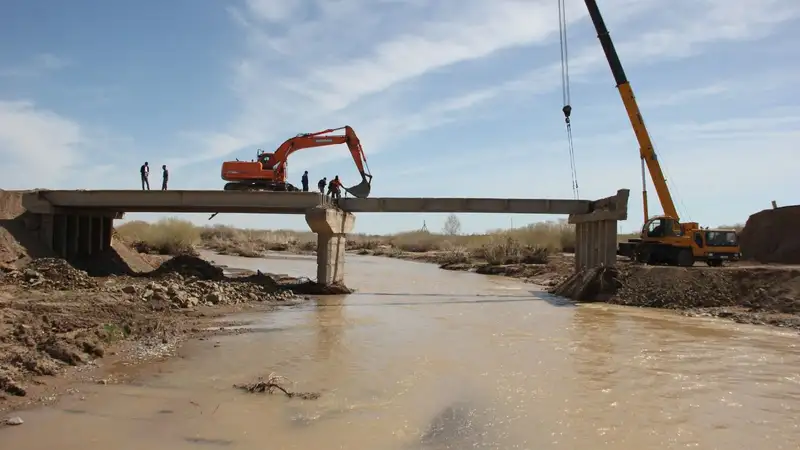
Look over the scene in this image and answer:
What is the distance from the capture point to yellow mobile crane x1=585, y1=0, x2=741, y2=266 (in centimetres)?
2431

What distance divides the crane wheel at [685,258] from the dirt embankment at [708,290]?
6.62 feet

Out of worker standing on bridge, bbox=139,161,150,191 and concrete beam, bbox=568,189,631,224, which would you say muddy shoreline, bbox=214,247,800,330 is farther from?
worker standing on bridge, bbox=139,161,150,191

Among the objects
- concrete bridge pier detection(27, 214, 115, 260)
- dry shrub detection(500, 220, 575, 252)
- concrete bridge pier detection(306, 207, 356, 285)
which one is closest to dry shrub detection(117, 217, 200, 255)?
concrete bridge pier detection(27, 214, 115, 260)

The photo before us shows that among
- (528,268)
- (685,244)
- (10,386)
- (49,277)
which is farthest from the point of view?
(528,268)

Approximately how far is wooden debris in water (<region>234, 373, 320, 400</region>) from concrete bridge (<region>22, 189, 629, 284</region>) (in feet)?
44.4

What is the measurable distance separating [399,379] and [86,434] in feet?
16.0

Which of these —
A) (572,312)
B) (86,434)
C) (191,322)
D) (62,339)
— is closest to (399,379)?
(86,434)

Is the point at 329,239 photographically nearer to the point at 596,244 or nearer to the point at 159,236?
the point at 596,244

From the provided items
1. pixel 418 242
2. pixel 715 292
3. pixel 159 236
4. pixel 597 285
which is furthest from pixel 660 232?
pixel 418 242

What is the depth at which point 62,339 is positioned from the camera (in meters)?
10.3

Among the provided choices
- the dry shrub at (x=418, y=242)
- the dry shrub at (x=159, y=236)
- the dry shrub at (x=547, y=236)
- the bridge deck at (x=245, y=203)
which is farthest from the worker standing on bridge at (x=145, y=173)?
the dry shrub at (x=418, y=242)

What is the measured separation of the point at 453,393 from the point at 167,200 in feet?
58.8

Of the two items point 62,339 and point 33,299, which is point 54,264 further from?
point 62,339

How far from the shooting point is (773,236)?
30891 millimetres
